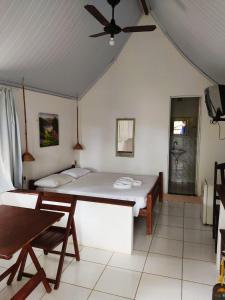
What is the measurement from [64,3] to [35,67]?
38.9 inches

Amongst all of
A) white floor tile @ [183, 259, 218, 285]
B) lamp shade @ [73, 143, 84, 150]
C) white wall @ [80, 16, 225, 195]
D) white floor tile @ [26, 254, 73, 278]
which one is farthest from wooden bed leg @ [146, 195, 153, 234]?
lamp shade @ [73, 143, 84, 150]

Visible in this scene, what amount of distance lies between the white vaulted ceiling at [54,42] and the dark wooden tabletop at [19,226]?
1.83 metres

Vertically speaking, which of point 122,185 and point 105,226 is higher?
point 122,185

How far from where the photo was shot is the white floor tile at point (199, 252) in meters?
2.61

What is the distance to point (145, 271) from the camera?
2.35m

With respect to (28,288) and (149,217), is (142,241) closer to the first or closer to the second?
(149,217)

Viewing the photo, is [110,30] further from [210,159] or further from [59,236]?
[210,159]

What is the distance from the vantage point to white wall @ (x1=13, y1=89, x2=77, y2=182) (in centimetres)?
358

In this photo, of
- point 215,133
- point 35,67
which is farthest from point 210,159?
point 35,67

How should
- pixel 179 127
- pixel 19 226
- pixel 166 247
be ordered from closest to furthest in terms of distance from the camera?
pixel 19 226 < pixel 166 247 < pixel 179 127

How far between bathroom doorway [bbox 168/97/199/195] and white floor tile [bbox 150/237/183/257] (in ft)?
6.70

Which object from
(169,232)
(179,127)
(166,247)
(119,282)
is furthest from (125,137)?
(119,282)

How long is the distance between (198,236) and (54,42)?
10.7ft

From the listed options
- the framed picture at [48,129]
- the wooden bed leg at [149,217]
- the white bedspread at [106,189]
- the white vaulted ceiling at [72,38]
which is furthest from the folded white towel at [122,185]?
the white vaulted ceiling at [72,38]
